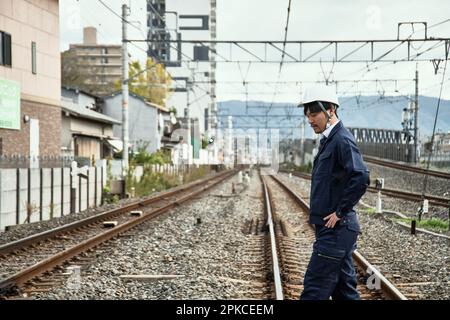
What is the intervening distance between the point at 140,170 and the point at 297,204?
1147 centimetres

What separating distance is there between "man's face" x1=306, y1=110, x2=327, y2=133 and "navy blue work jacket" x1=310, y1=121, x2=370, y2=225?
0.07m

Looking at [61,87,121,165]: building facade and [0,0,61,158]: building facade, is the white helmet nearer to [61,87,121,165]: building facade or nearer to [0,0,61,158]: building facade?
[0,0,61,158]: building facade

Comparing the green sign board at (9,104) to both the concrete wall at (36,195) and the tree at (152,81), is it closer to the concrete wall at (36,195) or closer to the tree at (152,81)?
the concrete wall at (36,195)

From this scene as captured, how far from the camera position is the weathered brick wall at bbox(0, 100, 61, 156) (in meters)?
18.4

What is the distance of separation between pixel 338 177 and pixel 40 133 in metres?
17.7

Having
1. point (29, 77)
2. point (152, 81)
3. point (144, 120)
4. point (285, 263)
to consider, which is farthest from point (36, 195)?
point (152, 81)

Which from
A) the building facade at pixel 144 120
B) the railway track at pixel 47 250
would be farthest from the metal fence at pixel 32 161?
the building facade at pixel 144 120

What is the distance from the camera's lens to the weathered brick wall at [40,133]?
1842 centimetres

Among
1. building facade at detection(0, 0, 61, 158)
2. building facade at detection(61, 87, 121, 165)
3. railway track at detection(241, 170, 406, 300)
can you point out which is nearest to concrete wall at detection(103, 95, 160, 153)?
building facade at detection(61, 87, 121, 165)

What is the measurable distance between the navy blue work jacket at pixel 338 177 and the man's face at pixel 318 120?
0.07 meters

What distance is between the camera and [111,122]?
120 ft
